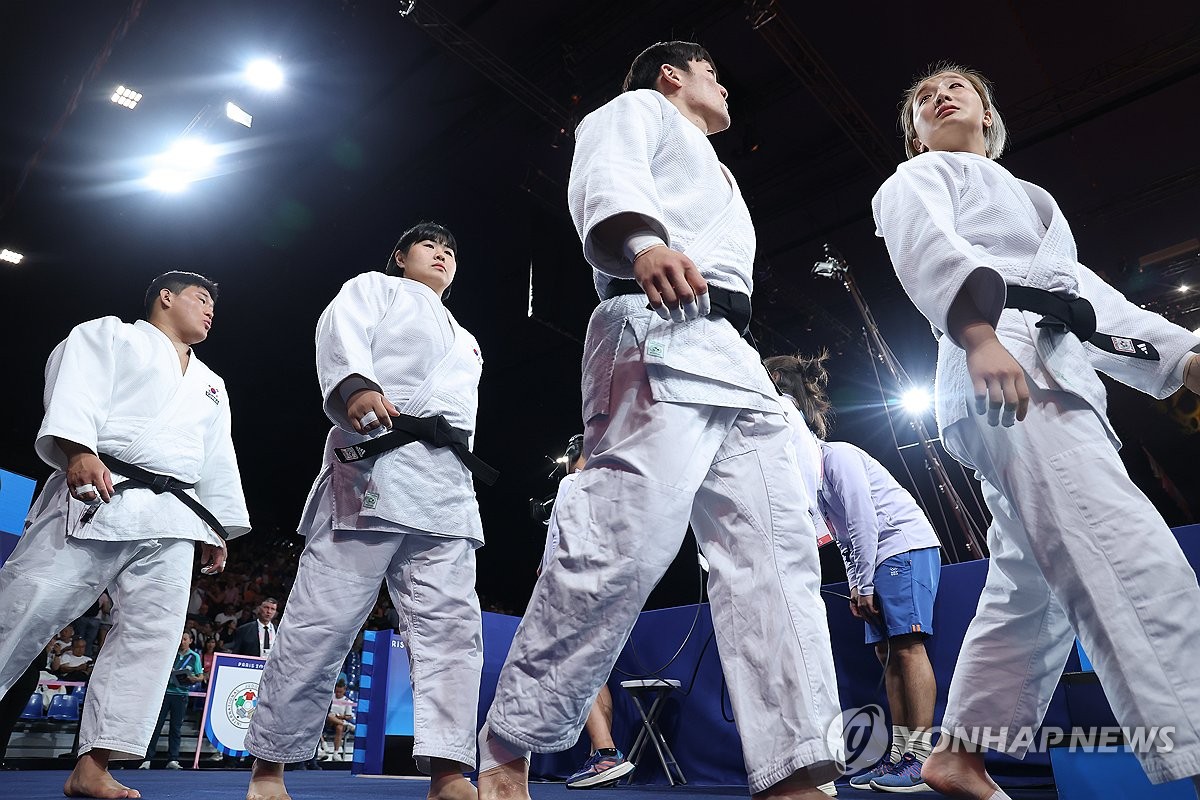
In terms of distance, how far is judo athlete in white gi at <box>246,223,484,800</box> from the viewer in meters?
1.91

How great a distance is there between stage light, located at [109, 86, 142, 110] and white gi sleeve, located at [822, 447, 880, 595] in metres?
6.07

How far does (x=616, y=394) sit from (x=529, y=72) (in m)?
5.94

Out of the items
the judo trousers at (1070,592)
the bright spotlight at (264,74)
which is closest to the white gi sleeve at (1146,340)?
the judo trousers at (1070,592)

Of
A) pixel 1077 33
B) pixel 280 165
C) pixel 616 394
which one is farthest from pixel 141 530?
pixel 1077 33

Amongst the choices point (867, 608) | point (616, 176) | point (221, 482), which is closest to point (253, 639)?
point (221, 482)

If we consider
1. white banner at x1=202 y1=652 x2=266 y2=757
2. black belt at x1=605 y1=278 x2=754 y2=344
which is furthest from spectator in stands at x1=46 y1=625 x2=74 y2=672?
black belt at x1=605 y1=278 x2=754 y2=344

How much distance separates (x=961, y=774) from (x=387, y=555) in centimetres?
143

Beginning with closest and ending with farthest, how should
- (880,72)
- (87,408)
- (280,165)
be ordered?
(87,408) → (880,72) → (280,165)

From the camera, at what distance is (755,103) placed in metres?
6.80

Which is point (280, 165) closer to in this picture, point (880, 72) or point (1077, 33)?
point (880, 72)

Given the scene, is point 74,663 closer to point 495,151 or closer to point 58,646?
point 58,646

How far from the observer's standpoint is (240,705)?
5688 millimetres

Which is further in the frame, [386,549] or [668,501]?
[386,549]

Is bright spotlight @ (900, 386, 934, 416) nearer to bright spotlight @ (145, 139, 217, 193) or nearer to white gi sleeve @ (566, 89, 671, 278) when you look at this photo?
bright spotlight @ (145, 139, 217, 193)
